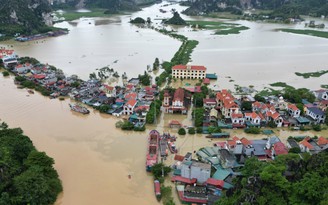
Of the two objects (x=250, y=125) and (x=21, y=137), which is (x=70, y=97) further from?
(x=250, y=125)

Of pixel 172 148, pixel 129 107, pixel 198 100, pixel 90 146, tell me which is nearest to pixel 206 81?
pixel 198 100

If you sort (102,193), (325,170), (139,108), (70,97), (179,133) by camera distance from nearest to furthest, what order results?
(325,170) < (102,193) < (179,133) < (139,108) < (70,97)

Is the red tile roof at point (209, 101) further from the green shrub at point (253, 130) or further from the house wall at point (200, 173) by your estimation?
the house wall at point (200, 173)

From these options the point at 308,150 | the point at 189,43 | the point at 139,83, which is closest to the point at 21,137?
the point at 139,83

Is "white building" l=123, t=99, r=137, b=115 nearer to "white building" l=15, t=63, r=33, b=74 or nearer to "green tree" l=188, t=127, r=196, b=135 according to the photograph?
"green tree" l=188, t=127, r=196, b=135

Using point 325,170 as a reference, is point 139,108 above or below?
below

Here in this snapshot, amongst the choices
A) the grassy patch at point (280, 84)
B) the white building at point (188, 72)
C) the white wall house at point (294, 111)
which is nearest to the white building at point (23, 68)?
the white building at point (188, 72)

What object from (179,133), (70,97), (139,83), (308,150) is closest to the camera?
(308,150)

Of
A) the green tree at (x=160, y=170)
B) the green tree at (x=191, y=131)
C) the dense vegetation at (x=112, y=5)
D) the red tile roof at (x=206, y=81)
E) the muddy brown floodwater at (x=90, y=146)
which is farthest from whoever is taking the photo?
the dense vegetation at (x=112, y=5)
